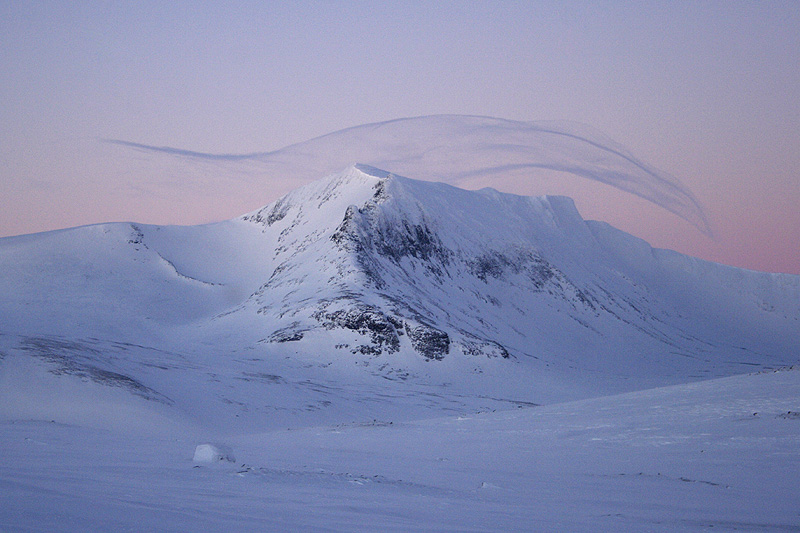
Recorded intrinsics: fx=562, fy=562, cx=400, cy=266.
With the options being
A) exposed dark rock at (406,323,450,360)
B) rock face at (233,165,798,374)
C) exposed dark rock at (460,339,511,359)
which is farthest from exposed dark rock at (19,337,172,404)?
exposed dark rock at (460,339,511,359)

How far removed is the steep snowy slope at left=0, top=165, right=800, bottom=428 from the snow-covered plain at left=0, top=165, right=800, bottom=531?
1.23 feet

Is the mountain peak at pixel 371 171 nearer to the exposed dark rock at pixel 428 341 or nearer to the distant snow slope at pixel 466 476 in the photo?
the exposed dark rock at pixel 428 341

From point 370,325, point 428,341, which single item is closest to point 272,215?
point 370,325

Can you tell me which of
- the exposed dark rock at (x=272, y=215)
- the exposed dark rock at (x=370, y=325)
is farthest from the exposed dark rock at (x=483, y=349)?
Answer: the exposed dark rock at (x=272, y=215)

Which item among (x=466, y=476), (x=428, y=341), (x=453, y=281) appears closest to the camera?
(x=466, y=476)

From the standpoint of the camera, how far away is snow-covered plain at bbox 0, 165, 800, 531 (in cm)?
927

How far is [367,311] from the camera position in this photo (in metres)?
58.0

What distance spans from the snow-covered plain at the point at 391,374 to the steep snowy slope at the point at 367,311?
37cm

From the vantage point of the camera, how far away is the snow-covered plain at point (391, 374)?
9273 millimetres

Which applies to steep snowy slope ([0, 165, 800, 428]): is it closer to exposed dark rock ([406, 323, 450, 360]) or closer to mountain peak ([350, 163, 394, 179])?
exposed dark rock ([406, 323, 450, 360])

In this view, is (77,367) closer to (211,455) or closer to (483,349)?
(211,455)

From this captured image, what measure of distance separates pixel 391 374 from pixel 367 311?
7.63m

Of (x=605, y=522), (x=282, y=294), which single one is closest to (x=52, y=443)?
(x=605, y=522)

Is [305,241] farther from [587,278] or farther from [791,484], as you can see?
[791,484]
